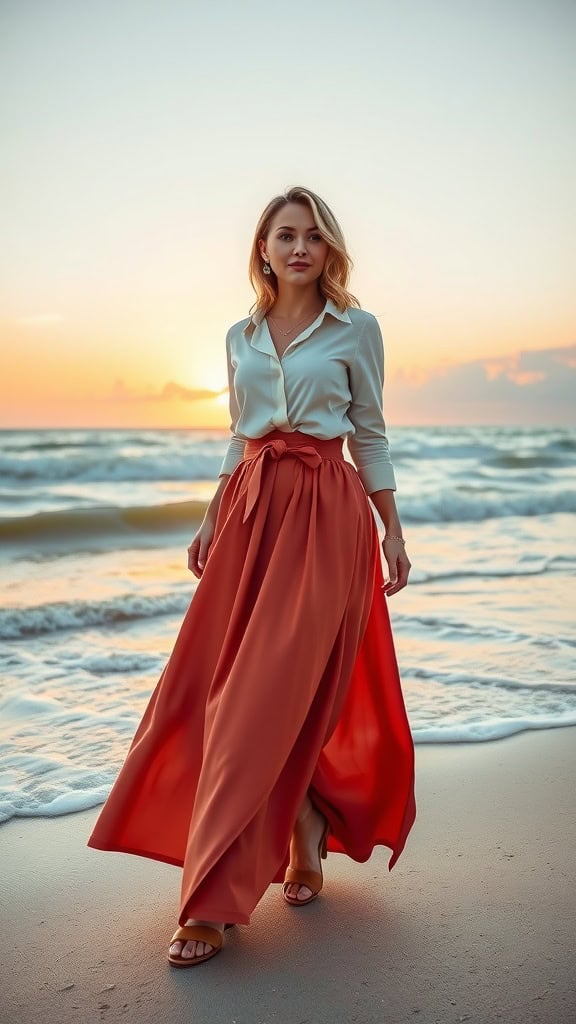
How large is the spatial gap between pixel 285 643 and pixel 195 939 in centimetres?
69

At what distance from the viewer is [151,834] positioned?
2359 millimetres

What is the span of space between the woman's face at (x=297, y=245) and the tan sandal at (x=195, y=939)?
1.62 metres

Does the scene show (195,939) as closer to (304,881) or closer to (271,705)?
(304,881)

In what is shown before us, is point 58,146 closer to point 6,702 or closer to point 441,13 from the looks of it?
point 441,13

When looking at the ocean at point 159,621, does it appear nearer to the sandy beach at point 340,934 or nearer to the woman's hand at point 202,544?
the sandy beach at point 340,934

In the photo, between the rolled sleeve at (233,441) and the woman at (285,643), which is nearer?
the woman at (285,643)

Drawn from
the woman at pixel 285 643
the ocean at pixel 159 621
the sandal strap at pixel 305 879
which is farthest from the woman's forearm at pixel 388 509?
the ocean at pixel 159 621

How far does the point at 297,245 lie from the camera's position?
2.56 m

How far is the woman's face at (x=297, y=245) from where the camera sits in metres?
2.56

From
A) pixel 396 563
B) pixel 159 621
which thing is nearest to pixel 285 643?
pixel 396 563

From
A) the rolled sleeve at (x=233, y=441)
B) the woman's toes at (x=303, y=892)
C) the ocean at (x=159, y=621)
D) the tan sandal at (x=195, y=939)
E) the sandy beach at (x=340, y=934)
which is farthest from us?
the ocean at (x=159, y=621)

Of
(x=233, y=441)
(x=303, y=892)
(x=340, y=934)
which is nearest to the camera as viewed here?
(x=340, y=934)

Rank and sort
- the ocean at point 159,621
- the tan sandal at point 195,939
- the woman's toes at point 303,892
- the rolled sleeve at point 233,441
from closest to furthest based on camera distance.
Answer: the tan sandal at point 195,939
the woman's toes at point 303,892
the rolled sleeve at point 233,441
the ocean at point 159,621

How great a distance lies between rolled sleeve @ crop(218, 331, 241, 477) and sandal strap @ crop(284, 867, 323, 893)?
3.54 feet
